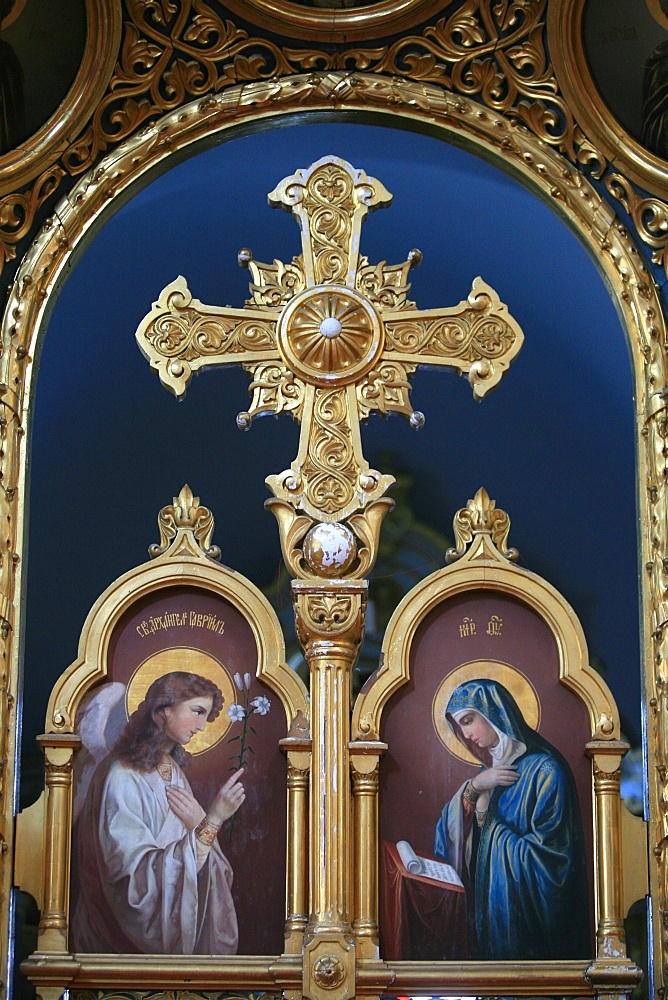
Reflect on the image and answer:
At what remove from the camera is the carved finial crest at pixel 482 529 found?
784 cm

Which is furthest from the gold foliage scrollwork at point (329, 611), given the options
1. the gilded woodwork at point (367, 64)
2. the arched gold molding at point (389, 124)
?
the gilded woodwork at point (367, 64)

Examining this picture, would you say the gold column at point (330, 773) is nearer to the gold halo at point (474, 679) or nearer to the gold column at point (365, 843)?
the gold column at point (365, 843)

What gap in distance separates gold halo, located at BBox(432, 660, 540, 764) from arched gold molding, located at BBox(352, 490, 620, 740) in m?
0.16

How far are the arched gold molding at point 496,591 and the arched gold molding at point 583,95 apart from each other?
165 centimetres

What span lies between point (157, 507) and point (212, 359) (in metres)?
0.71

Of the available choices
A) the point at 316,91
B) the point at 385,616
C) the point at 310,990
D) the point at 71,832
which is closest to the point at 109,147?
the point at 316,91

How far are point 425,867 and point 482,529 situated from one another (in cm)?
142

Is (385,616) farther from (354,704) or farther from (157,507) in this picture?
(157,507)

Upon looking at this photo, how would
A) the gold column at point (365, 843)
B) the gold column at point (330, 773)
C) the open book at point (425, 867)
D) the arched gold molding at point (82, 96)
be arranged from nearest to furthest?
1. the gold column at point (330, 773)
2. the gold column at point (365, 843)
3. the open book at point (425, 867)
4. the arched gold molding at point (82, 96)

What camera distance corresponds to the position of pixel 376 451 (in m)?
7.99

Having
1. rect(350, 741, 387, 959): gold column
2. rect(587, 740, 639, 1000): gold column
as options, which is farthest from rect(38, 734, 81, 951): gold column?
rect(587, 740, 639, 1000): gold column

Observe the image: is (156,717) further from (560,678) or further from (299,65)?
(299,65)

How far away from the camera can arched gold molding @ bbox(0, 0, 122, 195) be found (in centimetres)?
815

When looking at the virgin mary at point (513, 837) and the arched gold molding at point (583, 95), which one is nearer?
the virgin mary at point (513, 837)
